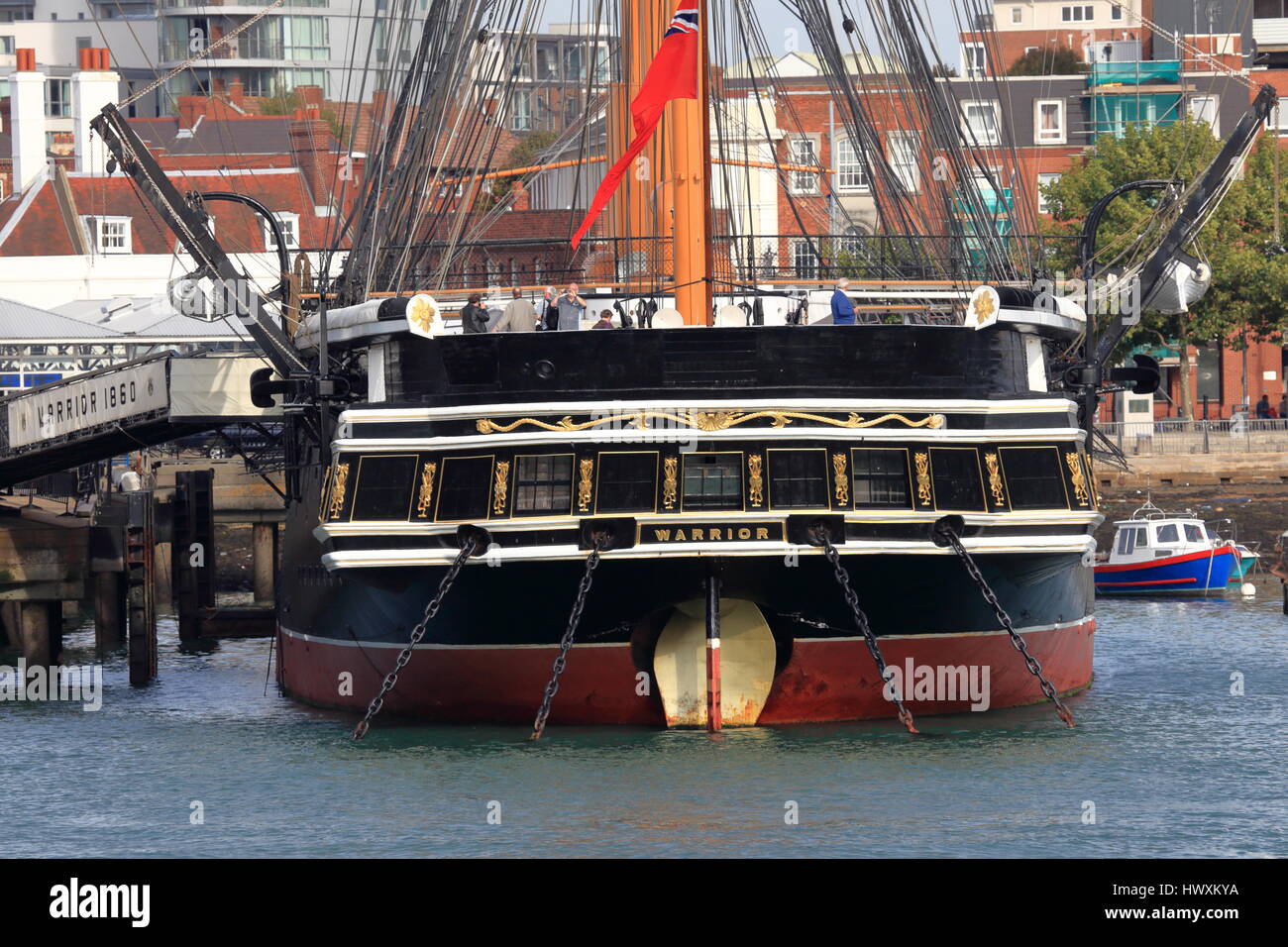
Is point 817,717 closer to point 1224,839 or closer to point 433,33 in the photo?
point 1224,839

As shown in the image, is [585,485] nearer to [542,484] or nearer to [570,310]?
[542,484]

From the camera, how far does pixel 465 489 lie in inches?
1319

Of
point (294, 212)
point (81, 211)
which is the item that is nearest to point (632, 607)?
point (294, 212)

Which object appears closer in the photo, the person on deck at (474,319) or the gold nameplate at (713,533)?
the gold nameplate at (713,533)

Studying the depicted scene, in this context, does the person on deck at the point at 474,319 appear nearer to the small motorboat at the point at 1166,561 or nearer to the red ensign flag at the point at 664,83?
the red ensign flag at the point at 664,83

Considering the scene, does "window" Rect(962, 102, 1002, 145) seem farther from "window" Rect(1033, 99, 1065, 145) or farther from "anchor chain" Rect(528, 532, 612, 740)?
→ "anchor chain" Rect(528, 532, 612, 740)

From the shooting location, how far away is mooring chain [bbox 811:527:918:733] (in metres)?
32.3

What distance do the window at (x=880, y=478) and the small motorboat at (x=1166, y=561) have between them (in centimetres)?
3390

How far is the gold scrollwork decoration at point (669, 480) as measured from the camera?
33031 mm

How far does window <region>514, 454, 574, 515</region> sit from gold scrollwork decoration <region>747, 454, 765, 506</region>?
7.90 feet

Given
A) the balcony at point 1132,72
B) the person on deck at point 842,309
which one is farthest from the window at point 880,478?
the balcony at point 1132,72

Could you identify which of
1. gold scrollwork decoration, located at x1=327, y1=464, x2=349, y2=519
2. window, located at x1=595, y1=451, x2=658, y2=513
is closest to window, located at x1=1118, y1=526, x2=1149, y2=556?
window, located at x1=595, y1=451, x2=658, y2=513
